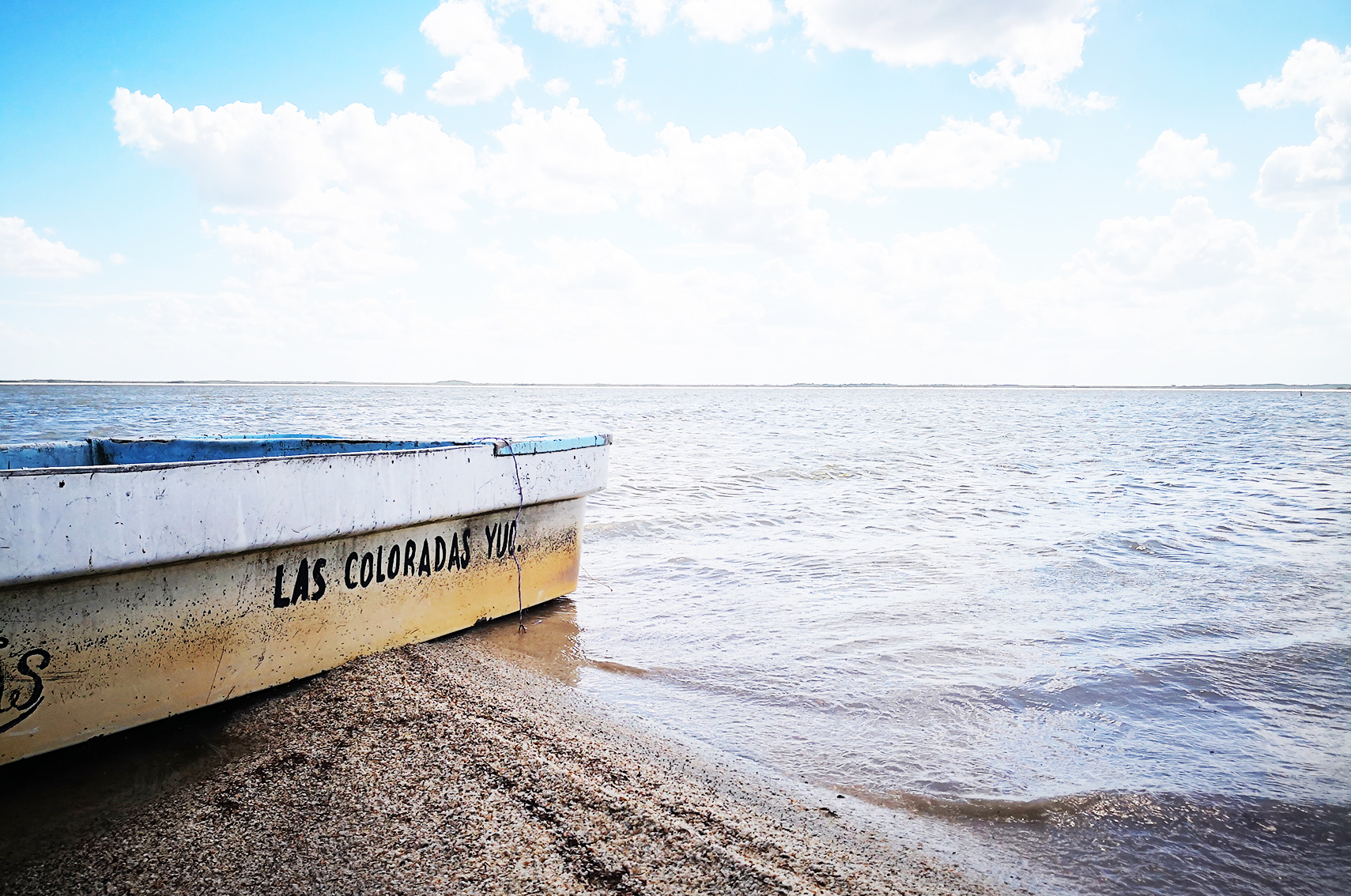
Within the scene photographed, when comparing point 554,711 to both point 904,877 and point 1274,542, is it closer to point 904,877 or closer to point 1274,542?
point 904,877

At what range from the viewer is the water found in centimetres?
265

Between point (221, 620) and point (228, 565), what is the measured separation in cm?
23

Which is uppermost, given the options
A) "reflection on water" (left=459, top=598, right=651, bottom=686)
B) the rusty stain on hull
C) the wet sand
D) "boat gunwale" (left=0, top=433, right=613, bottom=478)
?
"boat gunwale" (left=0, top=433, right=613, bottom=478)

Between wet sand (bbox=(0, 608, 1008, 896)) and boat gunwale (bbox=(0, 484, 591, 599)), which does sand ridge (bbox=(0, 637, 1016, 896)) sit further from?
boat gunwale (bbox=(0, 484, 591, 599))

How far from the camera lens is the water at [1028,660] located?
2648 mm

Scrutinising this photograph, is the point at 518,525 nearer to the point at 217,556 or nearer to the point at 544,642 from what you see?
the point at 544,642

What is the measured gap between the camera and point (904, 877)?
2.24m

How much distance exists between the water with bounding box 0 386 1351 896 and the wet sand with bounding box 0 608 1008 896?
1.38 feet

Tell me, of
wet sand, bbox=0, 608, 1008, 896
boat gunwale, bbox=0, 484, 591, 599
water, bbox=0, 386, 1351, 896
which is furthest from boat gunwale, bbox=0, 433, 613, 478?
water, bbox=0, 386, 1351, 896

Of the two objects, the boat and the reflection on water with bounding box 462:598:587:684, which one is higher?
→ the boat

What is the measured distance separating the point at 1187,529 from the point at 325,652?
27.0 feet

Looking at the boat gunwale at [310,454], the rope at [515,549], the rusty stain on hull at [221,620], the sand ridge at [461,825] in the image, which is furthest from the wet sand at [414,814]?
the rope at [515,549]

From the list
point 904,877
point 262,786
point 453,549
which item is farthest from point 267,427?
point 904,877

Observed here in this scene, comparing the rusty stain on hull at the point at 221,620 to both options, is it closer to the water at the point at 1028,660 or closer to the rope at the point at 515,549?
the rope at the point at 515,549
